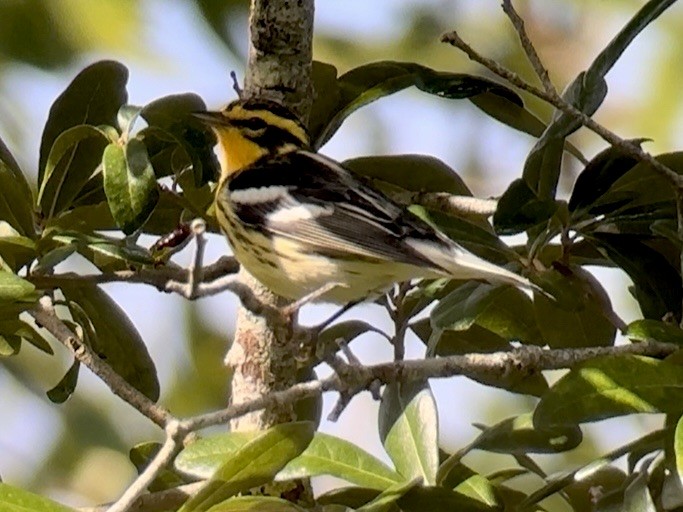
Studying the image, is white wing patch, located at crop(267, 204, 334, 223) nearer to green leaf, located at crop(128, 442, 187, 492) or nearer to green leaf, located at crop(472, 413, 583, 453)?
green leaf, located at crop(128, 442, 187, 492)

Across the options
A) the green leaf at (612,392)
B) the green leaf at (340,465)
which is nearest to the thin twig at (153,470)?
the green leaf at (340,465)

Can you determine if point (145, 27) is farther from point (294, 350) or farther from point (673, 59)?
point (294, 350)

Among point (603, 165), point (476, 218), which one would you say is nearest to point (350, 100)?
point (476, 218)

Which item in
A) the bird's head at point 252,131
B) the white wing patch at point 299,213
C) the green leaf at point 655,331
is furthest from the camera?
the white wing patch at point 299,213

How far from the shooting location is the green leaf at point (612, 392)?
1.23 m

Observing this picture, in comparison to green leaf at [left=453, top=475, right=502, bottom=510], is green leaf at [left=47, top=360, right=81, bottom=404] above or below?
above

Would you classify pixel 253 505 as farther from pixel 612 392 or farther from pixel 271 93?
pixel 271 93

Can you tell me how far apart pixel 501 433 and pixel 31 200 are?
0.68 metres

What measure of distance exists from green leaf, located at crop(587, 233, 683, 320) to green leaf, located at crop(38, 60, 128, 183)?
27.6 inches

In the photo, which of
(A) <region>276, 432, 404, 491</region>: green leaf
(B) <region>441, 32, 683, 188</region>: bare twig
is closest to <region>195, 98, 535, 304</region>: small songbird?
(B) <region>441, 32, 683, 188</region>: bare twig

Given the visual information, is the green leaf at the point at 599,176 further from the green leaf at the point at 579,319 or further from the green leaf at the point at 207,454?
the green leaf at the point at 207,454

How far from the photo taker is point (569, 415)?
124 centimetres

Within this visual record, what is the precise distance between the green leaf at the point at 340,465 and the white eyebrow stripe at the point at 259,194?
0.71 metres

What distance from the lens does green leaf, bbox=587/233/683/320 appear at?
1.50m
